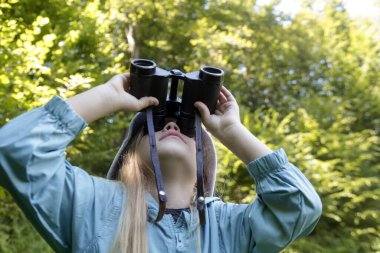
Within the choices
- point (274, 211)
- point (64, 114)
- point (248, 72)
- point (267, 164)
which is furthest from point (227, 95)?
point (248, 72)

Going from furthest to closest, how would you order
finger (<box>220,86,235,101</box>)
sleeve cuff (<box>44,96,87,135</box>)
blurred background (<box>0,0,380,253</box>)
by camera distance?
1. blurred background (<box>0,0,380,253</box>)
2. finger (<box>220,86,235,101</box>)
3. sleeve cuff (<box>44,96,87,135</box>)

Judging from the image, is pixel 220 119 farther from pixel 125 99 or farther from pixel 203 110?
pixel 125 99

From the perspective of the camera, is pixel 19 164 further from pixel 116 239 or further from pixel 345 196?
pixel 345 196

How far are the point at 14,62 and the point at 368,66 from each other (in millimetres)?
8279

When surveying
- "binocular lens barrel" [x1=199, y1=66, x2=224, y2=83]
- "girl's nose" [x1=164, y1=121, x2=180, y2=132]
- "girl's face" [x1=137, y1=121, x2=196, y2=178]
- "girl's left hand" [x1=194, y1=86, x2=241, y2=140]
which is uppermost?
"binocular lens barrel" [x1=199, y1=66, x2=224, y2=83]

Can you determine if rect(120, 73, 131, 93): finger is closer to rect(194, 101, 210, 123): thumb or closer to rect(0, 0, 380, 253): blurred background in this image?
rect(194, 101, 210, 123): thumb

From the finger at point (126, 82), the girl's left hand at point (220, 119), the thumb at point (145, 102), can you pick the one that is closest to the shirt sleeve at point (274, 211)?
the girl's left hand at point (220, 119)

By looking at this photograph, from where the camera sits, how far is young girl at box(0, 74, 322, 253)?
1.37 m

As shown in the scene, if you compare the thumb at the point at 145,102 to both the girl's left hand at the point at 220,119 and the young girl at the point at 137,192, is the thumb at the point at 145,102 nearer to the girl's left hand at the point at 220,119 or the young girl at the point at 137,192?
the young girl at the point at 137,192

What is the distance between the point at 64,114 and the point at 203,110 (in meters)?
0.51

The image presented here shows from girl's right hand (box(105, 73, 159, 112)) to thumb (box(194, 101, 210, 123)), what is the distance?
0.50 ft

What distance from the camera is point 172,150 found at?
1.64 meters

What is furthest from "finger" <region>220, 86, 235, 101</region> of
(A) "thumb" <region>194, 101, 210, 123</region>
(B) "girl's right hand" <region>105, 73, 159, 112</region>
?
(B) "girl's right hand" <region>105, 73, 159, 112</region>

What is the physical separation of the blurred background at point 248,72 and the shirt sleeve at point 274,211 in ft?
6.33
